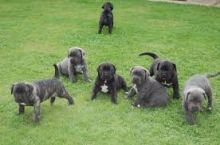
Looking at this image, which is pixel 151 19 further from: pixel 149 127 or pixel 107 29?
pixel 149 127

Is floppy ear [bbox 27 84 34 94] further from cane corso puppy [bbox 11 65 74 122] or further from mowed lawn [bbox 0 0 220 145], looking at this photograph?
mowed lawn [bbox 0 0 220 145]

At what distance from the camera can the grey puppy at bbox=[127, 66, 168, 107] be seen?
28.6 ft

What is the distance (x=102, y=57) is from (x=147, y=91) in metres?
2.99

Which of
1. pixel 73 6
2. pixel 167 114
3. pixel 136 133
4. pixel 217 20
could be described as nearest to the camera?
pixel 136 133

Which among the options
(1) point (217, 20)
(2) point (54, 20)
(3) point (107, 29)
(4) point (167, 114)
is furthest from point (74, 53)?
(1) point (217, 20)

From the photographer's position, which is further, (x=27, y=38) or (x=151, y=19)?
(x=151, y=19)

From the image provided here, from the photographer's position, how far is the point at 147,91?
28.7 ft

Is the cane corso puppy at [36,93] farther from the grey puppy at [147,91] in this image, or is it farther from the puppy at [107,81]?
the grey puppy at [147,91]

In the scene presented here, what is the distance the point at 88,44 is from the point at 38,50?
135cm

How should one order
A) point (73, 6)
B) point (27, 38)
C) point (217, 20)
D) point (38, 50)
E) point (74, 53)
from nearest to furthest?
point (74, 53)
point (38, 50)
point (27, 38)
point (217, 20)
point (73, 6)

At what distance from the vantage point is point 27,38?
1316 centimetres

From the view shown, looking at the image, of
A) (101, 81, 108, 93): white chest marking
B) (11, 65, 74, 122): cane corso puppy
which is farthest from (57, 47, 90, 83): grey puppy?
(11, 65, 74, 122): cane corso puppy

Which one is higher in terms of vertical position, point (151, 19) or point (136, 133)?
point (151, 19)

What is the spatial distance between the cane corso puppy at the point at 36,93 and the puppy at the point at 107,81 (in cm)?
60
